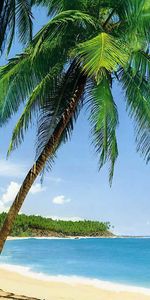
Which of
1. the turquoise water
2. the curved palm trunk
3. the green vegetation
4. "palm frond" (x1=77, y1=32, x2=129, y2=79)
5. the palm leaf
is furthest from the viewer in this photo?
the green vegetation

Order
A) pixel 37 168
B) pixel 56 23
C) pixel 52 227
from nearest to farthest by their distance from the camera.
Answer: pixel 56 23 < pixel 37 168 < pixel 52 227

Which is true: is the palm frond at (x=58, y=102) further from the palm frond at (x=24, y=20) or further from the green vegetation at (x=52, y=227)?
the green vegetation at (x=52, y=227)

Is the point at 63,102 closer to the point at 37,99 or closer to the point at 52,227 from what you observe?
the point at 37,99

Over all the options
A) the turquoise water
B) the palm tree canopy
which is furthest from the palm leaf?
the turquoise water

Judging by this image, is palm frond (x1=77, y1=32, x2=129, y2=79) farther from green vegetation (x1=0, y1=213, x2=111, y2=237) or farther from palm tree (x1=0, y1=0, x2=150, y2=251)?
green vegetation (x1=0, y1=213, x2=111, y2=237)

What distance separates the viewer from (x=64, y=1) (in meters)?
10.8

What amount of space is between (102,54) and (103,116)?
5.48 feet

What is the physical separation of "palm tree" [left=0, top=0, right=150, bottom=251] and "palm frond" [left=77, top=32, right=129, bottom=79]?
0.51 metres

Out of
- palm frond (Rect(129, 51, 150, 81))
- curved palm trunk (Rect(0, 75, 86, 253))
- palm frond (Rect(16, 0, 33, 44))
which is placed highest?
palm frond (Rect(16, 0, 33, 44))

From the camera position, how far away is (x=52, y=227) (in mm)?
100938

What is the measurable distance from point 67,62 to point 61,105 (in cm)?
88

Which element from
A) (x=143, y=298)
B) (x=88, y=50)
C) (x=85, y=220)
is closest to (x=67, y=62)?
(x=88, y=50)

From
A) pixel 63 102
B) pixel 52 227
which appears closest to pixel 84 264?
pixel 63 102

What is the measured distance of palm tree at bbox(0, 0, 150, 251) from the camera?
1043 centimetres
